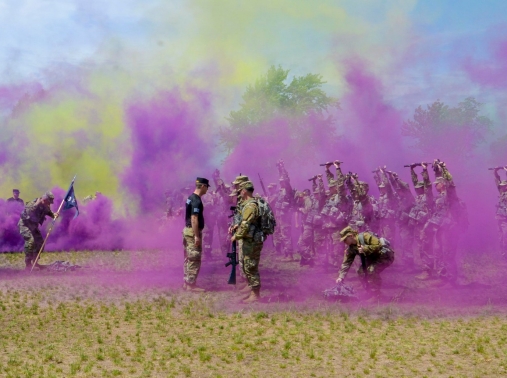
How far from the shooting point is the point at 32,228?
51.5ft

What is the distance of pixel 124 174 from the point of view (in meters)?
27.8

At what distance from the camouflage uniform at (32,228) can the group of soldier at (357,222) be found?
4.98 meters

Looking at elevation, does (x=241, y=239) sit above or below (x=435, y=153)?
below

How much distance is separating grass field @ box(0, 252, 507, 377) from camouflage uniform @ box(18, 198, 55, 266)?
264cm

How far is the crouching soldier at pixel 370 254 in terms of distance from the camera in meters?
10.9

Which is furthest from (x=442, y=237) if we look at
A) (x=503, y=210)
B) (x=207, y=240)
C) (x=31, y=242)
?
(x=31, y=242)

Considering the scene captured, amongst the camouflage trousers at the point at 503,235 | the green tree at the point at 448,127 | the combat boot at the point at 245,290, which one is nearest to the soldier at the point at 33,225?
the combat boot at the point at 245,290

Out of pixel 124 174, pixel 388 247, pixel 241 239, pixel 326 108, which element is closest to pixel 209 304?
pixel 241 239

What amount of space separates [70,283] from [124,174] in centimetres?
1516

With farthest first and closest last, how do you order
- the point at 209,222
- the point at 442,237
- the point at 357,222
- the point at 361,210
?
the point at 209,222 → the point at 361,210 → the point at 357,222 → the point at 442,237

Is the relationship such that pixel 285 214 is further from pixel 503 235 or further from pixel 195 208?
pixel 503 235

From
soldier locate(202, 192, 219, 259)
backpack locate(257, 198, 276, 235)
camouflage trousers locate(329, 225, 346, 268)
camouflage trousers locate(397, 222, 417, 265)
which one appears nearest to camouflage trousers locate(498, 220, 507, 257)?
camouflage trousers locate(397, 222, 417, 265)

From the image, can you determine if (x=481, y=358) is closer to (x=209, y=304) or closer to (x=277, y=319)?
(x=277, y=319)

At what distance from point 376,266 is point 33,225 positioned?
980cm
